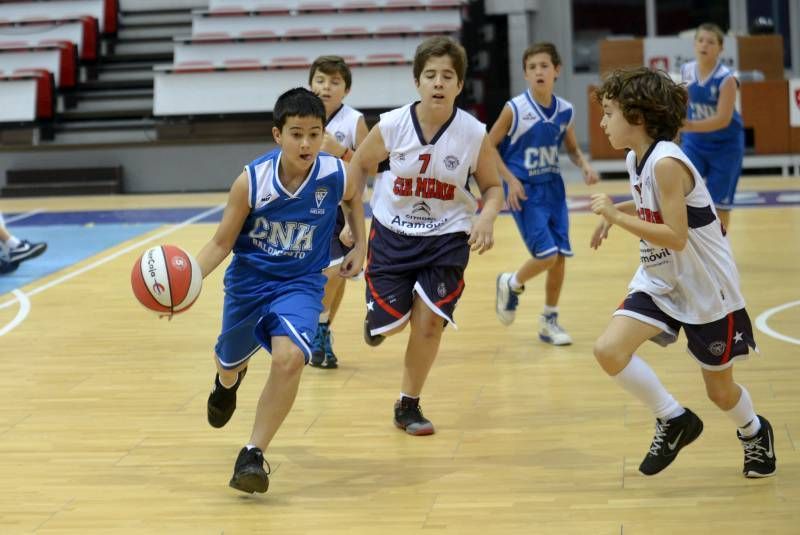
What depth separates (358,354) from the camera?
6.33 meters

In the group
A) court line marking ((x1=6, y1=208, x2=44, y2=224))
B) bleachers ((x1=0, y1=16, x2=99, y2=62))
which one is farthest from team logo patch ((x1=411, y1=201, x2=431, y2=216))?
bleachers ((x1=0, y1=16, x2=99, y2=62))

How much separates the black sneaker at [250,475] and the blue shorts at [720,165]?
16.3ft

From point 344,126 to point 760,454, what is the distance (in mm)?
2714

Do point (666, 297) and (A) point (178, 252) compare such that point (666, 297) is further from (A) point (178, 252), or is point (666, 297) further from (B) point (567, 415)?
Answer: (A) point (178, 252)

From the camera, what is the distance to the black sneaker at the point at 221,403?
15.0 ft

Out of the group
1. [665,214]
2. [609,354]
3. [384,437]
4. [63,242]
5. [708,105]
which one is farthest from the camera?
[63,242]

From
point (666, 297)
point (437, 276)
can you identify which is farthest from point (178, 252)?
point (666, 297)

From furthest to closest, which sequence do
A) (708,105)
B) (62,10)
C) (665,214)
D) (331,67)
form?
(62,10)
(708,105)
(331,67)
(665,214)

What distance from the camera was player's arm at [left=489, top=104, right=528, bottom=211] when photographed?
607 centimetres

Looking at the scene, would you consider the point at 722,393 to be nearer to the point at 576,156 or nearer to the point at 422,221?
the point at 422,221

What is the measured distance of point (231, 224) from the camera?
4.19 m

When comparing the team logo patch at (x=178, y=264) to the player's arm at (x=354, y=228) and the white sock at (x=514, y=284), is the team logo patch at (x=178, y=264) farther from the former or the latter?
the white sock at (x=514, y=284)

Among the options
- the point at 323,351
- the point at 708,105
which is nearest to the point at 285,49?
the point at 708,105

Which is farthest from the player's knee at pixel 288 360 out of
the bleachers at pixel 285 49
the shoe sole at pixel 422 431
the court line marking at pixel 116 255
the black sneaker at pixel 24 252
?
the bleachers at pixel 285 49
